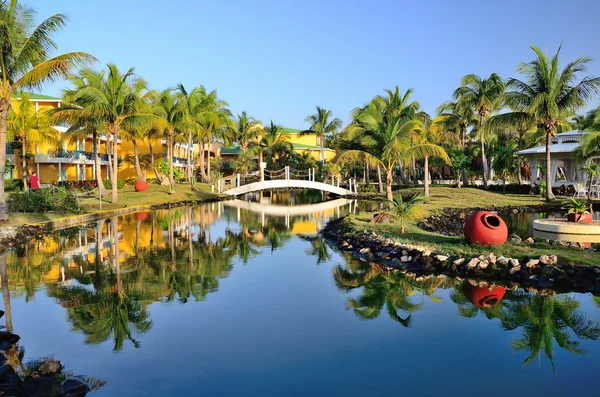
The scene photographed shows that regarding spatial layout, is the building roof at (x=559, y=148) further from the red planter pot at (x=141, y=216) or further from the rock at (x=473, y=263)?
the rock at (x=473, y=263)

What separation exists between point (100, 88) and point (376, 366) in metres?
29.6

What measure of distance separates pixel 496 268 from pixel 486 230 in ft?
5.47

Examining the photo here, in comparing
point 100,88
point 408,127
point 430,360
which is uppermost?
point 100,88

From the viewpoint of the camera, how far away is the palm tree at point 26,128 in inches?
1465

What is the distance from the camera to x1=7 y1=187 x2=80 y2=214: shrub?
24688mm

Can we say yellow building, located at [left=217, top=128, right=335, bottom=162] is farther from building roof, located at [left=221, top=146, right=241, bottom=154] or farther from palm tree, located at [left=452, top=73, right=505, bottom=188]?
palm tree, located at [left=452, top=73, right=505, bottom=188]

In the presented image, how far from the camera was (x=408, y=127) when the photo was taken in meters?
27.2

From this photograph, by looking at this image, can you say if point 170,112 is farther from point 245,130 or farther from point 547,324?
point 547,324

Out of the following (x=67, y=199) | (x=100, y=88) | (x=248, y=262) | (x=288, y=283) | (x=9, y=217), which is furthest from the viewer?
(x=100, y=88)

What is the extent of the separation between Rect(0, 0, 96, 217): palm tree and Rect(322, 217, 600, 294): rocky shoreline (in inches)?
540

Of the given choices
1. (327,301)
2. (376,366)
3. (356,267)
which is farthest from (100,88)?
(376,366)

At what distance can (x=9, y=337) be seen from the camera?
27.6 ft

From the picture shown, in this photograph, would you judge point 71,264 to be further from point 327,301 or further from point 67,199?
point 67,199

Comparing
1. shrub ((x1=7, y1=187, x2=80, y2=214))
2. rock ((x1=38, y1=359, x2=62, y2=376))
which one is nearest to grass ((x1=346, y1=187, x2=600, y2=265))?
rock ((x1=38, y1=359, x2=62, y2=376))
